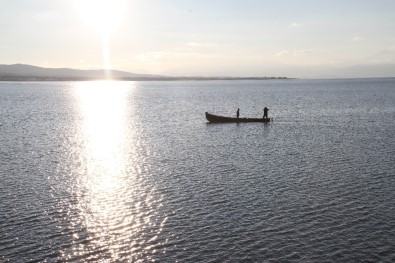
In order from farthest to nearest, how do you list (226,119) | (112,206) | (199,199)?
(226,119) < (199,199) < (112,206)

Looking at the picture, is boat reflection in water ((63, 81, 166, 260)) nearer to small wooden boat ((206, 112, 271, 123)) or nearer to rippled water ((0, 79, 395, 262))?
rippled water ((0, 79, 395, 262))

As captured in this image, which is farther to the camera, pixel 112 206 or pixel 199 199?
pixel 199 199

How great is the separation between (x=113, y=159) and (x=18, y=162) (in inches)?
378

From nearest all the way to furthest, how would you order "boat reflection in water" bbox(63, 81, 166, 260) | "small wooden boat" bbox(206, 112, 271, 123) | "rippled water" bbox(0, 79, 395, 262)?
"rippled water" bbox(0, 79, 395, 262) → "boat reflection in water" bbox(63, 81, 166, 260) → "small wooden boat" bbox(206, 112, 271, 123)

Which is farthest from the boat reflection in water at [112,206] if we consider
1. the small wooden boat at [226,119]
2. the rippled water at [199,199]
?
the small wooden boat at [226,119]

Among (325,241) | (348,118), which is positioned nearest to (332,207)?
(325,241)

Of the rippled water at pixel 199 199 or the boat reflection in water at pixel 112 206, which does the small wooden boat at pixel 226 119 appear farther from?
the boat reflection in water at pixel 112 206

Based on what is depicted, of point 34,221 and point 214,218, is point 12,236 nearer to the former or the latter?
point 34,221

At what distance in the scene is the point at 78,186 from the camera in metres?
34.6

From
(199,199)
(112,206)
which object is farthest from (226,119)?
(112,206)

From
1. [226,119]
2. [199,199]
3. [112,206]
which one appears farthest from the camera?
[226,119]

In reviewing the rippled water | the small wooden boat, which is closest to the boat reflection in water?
the rippled water

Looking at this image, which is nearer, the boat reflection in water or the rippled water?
the rippled water

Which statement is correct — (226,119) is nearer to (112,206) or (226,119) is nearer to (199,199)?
(199,199)
